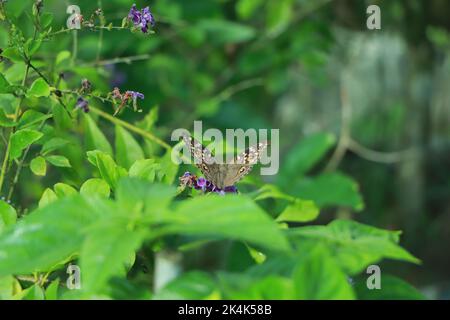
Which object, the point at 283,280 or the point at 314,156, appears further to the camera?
the point at 314,156

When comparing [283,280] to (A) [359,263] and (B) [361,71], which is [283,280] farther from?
(B) [361,71]

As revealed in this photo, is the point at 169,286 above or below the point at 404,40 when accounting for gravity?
below

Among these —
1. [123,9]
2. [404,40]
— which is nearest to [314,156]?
[123,9]

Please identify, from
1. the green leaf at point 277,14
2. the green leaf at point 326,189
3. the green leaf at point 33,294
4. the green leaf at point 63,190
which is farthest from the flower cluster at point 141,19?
the green leaf at point 277,14

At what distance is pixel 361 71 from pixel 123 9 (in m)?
1.65

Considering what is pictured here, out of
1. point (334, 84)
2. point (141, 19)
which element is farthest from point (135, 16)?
point (334, 84)

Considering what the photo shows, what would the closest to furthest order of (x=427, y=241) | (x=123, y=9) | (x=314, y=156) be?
1. (x=314, y=156)
2. (x=123, y=9)
3. (x=427, y=241)

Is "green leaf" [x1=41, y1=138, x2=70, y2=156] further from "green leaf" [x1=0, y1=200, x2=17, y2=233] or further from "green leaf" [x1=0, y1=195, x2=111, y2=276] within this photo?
"green leaf" [x1=0, y1=195, x2=111, y2=276]

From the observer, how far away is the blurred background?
207cm

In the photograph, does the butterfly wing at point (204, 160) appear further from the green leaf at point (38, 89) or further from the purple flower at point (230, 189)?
the green leaf at point (38, 89)

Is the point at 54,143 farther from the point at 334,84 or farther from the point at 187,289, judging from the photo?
the point at 334,84

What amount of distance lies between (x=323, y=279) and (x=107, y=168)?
235mm

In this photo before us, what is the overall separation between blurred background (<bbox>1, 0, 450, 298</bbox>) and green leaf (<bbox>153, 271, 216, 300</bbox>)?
1308mm
